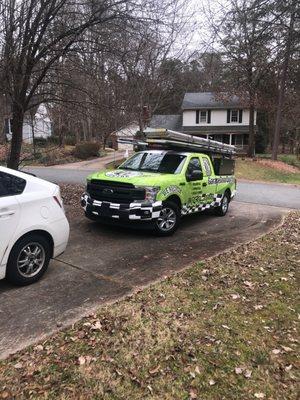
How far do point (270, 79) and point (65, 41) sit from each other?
95.6 feet

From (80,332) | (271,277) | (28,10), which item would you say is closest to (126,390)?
(80,332)

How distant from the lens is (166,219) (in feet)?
27.4

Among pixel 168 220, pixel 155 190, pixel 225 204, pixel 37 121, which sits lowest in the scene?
pixel 225 204

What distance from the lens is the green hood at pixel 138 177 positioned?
799cm

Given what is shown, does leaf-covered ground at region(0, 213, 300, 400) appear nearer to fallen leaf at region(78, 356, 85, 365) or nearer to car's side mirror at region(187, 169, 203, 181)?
fallen leaf at region(78, 356, 85, 365)

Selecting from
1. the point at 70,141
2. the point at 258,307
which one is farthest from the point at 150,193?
the point at 70,141

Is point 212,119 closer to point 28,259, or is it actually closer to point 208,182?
point 208,182

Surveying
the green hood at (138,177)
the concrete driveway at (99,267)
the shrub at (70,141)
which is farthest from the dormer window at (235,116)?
the green hood at (138,177)

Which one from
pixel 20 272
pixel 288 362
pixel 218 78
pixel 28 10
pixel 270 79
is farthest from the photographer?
pixel 218 78

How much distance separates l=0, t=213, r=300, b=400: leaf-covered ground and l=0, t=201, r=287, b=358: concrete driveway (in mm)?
303

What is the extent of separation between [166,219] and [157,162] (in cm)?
161

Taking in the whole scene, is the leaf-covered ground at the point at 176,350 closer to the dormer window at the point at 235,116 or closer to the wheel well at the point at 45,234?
the wheel well at the point at 45,234

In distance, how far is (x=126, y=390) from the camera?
10.8 feet

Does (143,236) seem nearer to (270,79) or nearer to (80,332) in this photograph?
(80,332)
